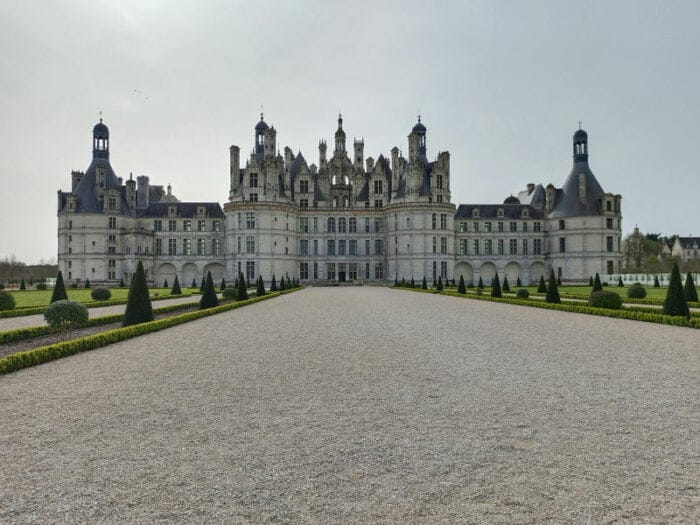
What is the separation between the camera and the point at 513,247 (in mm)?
63406

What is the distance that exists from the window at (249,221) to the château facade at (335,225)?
4.4 inches

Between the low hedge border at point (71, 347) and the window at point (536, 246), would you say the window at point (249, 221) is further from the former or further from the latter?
the low hedge border at point (71, 347)

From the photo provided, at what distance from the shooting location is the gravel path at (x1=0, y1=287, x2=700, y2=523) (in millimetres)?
3875

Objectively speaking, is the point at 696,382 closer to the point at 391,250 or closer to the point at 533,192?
the point at 391,250

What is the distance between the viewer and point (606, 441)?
516cm

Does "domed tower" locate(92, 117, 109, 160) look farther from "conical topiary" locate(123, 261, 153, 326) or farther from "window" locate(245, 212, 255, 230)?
"conical topiary" locate(123, 261, 153, 326)

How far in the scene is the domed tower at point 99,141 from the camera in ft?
202

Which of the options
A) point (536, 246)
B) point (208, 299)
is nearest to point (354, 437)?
point (208, 299)

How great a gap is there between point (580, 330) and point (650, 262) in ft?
241

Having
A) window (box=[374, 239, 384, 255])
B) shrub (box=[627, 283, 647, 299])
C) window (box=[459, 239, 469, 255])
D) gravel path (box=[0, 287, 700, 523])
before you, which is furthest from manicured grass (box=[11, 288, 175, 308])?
window (box=[459, 239, 469, 255])

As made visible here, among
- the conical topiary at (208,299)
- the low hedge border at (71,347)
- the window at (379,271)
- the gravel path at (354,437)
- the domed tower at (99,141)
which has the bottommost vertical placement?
the gravel path at (354,437)

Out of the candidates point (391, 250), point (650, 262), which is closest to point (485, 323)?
point (391, 250)

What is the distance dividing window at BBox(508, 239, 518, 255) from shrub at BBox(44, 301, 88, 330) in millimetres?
56022

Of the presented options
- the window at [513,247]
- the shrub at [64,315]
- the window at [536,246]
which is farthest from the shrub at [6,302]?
the window at [536,246]
